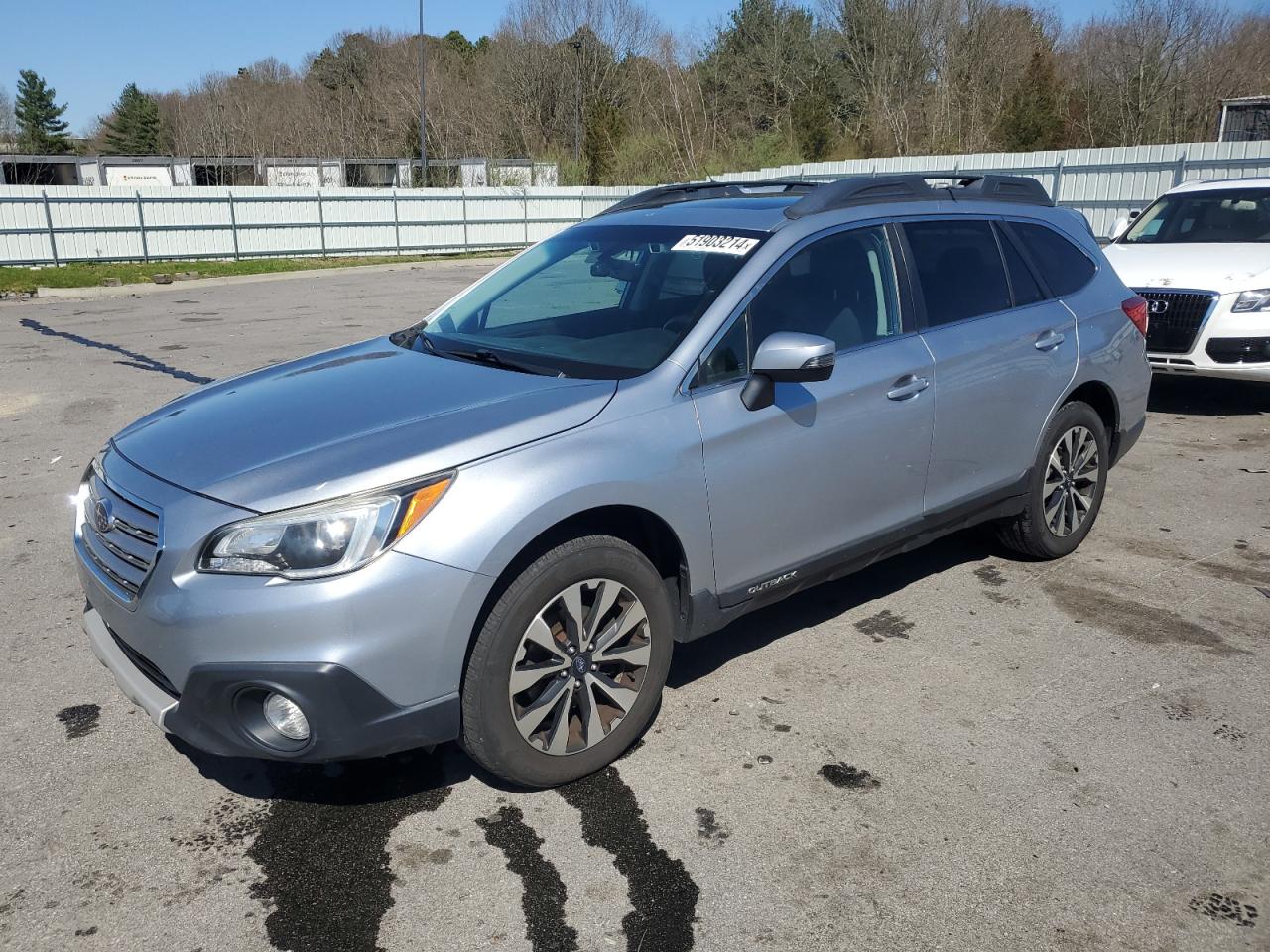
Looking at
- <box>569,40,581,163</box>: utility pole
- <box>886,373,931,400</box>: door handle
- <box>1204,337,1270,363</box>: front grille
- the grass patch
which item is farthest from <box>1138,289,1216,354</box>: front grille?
<box>569,40,581,163</box>: utility pole

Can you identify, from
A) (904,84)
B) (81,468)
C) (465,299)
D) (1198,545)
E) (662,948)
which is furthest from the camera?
(904,84)

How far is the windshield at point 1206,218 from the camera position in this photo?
9.25 metres

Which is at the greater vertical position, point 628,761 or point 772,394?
point 772,394

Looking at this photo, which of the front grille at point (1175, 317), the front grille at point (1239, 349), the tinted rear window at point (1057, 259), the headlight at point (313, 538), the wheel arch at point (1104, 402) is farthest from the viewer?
the front grille at point (1175, 317)

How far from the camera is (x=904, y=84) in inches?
1609

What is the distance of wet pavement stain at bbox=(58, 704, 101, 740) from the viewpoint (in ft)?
12.2

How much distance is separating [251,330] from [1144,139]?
30589mm

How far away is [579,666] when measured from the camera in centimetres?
327

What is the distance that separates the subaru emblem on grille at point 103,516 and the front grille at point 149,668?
32 cm

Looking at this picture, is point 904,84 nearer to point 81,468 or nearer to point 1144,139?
point 1144,139

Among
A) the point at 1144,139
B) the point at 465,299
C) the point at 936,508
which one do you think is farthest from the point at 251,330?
the point at 1144,139

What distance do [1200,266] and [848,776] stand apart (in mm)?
7062

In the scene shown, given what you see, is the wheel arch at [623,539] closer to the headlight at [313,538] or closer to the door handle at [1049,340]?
the headlight at [313,538]

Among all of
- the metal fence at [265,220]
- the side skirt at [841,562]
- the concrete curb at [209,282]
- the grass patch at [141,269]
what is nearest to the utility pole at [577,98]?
the metal fence at [265,220]
